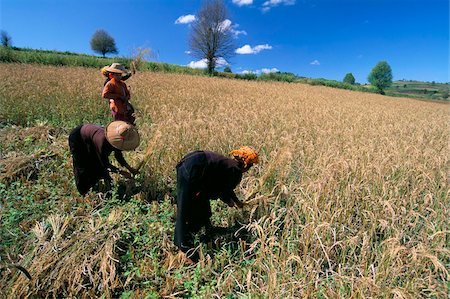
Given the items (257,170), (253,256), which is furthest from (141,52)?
(253,256)

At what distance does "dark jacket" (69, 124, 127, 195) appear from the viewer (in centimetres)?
325

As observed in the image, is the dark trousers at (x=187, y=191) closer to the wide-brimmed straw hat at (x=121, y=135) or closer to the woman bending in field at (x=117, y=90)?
the wide-brimmed straw hat at (x=121, y=135)

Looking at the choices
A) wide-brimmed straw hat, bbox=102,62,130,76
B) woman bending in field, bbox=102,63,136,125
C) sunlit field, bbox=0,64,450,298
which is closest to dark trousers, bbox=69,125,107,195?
sunlit field, bbox=0,64,450,298

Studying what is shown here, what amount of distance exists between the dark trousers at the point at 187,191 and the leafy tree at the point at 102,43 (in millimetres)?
60478

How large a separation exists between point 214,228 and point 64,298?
1442 millimetres

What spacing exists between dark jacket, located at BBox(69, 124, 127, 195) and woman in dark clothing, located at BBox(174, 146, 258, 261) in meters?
1.23

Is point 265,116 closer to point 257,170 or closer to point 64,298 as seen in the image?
point 257,170

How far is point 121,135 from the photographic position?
9.37ft

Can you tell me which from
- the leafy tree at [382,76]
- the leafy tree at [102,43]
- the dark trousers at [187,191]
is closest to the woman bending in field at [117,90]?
the dark trousers at [187,191]

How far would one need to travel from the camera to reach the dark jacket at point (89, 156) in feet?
10.6

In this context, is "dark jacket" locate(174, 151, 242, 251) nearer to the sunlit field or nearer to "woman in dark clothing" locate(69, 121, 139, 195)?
the sunlit field

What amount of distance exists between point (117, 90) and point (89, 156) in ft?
3.64

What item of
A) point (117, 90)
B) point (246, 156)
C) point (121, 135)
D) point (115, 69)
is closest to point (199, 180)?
point (246, 156)

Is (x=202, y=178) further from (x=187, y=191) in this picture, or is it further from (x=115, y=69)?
(x=115, y=69)
